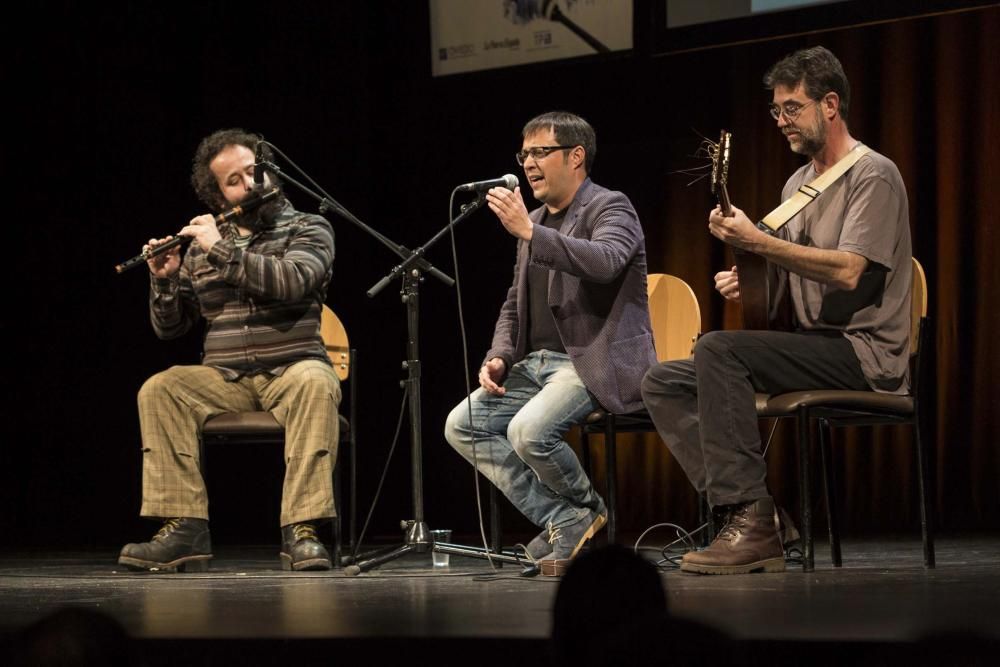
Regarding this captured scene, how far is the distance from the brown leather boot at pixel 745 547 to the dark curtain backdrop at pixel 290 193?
2.20 m

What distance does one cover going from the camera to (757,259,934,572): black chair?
288 centimetres

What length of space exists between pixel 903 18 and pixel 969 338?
1.19 m

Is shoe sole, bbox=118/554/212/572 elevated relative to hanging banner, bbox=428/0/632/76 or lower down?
lower down

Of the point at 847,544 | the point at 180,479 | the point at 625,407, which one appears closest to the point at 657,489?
the point at 847,544

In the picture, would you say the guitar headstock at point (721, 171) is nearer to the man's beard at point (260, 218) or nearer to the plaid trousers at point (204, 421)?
the plaid trousers at point (204, 421)

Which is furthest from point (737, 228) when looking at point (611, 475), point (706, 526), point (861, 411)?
point (706, 526)

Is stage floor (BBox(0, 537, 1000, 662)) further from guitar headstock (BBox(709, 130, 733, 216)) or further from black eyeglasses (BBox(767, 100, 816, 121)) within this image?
black eyeglasses (BBox(767, 100, 816, 121))

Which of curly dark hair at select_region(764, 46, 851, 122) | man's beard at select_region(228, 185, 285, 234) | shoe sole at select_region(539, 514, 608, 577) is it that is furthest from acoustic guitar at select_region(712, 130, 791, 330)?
man's beard at select_region(228, 185, 285, 234)

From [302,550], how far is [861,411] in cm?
157

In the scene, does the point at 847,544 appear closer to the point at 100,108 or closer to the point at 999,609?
the point at 999,609

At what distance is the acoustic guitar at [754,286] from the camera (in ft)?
9.87

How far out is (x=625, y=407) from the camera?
10.8ft

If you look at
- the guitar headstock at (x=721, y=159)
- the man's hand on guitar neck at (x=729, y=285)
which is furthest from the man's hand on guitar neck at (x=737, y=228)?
the man's hand on guitar neck at (x=729, y=285)

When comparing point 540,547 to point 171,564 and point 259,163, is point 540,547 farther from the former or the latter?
point 259,163
